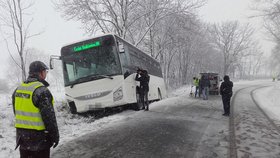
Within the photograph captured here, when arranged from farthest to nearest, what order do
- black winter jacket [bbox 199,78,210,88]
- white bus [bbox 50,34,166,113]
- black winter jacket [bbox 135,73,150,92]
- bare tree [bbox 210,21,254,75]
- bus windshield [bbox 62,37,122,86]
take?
bare tree [bbox 210,21,254,75] < black winter jacket [bbox 199,78,210,88] < black winter jacket [bbox 135,73,150,92] < bus windshield [bbox 62,37,122,86] < white bus [bbox 50,34,166,113]

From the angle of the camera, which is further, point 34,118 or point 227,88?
point 227,88

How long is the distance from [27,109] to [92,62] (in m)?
5.71

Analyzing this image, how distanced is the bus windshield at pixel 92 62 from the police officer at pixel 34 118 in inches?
213

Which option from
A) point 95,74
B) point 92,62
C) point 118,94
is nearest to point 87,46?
point 92,62

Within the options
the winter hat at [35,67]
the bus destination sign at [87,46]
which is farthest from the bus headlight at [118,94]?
the winter hat at [35,67]

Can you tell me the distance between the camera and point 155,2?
1922 cm

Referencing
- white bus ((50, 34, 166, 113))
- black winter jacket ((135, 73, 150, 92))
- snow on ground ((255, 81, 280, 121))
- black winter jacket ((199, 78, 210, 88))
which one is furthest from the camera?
black winter jacket ((199, 78, 210, 88))

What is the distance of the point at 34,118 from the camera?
2.45m

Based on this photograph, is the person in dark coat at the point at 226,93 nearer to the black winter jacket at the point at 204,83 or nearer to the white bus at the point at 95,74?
the white bus at the point at 95,74

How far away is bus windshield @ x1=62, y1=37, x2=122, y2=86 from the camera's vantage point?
7.96 m

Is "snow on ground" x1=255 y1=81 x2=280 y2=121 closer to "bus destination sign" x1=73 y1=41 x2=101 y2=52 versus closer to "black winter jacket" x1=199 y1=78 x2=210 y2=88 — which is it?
"black winter jacket" x1=199 y1=78 x2=210 y2=88

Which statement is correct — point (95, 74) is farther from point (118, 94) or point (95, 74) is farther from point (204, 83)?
point (204, 83)

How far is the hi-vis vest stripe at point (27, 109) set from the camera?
2408 mm

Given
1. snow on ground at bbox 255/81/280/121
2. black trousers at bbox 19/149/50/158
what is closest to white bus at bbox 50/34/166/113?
black trousers at bbox 19/149/50/158
